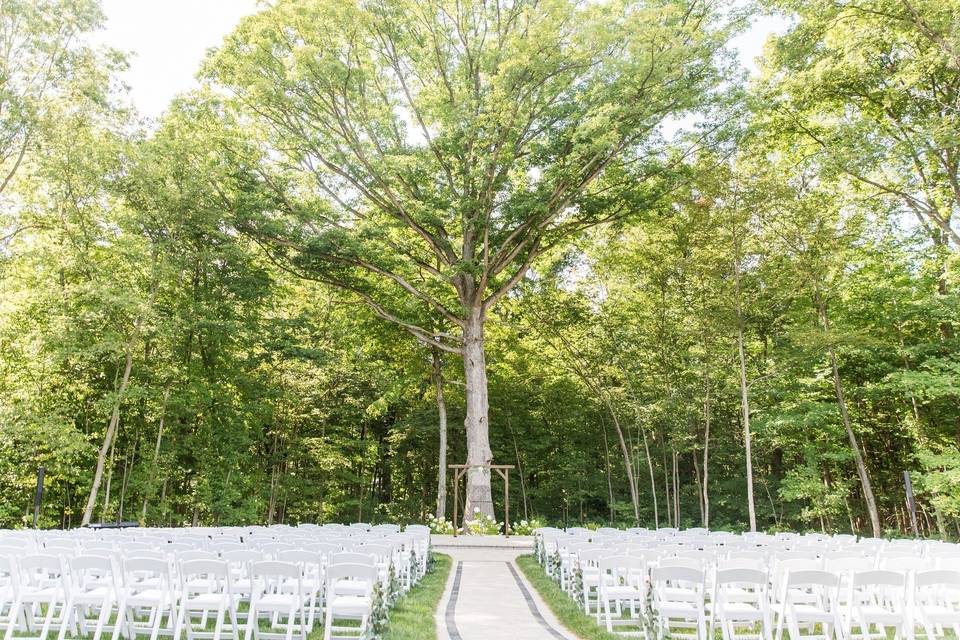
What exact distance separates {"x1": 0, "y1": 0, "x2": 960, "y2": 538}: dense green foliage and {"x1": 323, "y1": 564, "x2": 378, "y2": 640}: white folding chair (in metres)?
11.4

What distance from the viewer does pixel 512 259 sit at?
18.9m

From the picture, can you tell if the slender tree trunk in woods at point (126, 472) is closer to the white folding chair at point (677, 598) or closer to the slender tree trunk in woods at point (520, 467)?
the slender tree trunk in woods at point (520, 467)

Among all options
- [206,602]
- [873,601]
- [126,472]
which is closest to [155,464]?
[126,472]

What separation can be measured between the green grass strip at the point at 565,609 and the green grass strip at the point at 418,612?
1391 mm

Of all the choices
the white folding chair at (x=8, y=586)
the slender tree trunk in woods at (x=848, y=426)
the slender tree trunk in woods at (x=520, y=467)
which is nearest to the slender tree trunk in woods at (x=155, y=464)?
the white folding chair at (x=8, y=586)

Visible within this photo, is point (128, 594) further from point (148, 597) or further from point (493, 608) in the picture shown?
point (493, 608)

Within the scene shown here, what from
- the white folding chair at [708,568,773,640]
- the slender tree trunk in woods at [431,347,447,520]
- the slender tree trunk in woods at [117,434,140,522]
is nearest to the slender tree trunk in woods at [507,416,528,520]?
the slender tree trunk in woods at [431,347,447,520]

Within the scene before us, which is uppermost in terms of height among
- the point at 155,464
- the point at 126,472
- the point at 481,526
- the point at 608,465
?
the point at 608,465

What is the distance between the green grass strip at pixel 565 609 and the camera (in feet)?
19.2

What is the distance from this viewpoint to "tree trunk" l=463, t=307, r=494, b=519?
664 inches

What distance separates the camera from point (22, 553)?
574cm

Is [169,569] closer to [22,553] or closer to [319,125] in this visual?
[22,553]

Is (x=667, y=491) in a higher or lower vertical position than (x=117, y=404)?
lower

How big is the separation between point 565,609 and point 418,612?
66.9 inches
